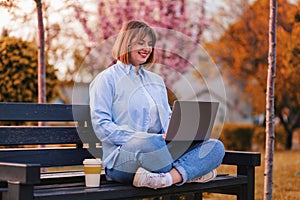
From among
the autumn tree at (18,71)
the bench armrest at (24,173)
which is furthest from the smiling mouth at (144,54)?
the autumn tree at (18,71)

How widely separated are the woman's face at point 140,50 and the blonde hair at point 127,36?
0.06 feet

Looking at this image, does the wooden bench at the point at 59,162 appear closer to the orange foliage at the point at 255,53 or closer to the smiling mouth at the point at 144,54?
the smiling mouth at the point at 144,54

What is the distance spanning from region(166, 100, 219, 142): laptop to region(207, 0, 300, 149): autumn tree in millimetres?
12686

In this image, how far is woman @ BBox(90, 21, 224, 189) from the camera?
11.6 ft

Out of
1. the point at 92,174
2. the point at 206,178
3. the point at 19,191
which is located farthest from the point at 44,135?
the point at 19,191

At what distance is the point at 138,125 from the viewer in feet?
12.7

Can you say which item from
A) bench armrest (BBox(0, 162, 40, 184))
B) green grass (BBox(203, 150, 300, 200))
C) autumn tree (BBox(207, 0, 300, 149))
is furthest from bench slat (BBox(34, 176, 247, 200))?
autumn tree (BBox(207, 0, 300, 149))

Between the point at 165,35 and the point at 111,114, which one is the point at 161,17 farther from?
the point at 111,114

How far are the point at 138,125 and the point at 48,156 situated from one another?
58cm

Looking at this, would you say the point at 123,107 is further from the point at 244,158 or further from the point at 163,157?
the point at 244,158

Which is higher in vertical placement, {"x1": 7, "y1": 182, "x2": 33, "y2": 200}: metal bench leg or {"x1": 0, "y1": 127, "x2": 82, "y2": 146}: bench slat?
{"x1": 0, "y1": 127, "x2": 82, "y2": 146}: bench slat

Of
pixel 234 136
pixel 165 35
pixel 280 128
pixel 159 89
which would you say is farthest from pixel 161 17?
pixel 159 89

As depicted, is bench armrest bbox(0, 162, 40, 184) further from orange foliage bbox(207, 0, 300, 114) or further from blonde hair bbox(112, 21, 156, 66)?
orange foliage bbox(207, 0, 300, 114)

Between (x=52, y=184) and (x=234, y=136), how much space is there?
45.7 feet
